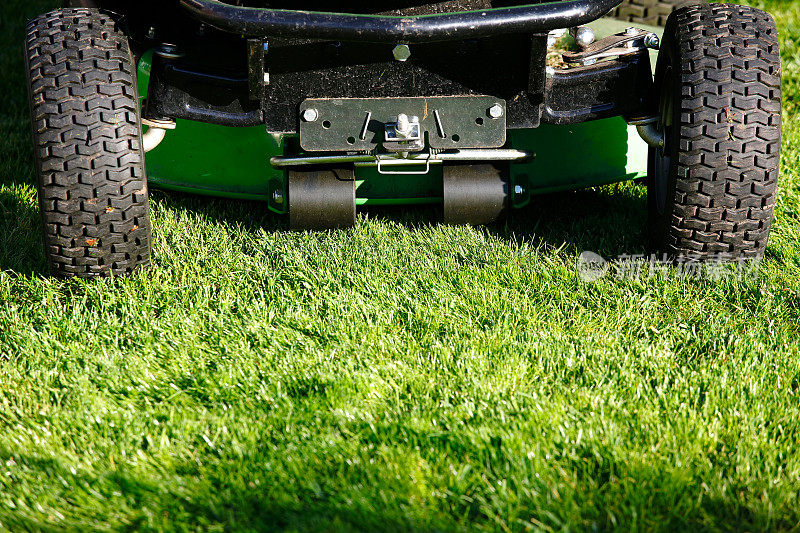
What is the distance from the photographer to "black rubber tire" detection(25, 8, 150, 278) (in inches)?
96.1

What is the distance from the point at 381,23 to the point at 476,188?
82cm

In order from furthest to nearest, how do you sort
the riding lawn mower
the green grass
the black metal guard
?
1. the riding lawn mower
2. the black metal guard
3. the green grass

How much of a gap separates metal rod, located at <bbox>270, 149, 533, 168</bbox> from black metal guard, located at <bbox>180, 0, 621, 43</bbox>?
0.46m

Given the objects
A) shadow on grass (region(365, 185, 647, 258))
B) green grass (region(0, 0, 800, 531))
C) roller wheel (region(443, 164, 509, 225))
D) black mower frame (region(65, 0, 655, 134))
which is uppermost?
black mower frame (region(65, 0, 655, 134))

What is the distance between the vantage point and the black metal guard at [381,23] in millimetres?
2334

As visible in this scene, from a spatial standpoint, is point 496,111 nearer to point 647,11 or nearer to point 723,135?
point 723,135

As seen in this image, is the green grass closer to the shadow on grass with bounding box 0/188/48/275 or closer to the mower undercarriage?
→ the shadow on grass with bounding box 0/188/48/275

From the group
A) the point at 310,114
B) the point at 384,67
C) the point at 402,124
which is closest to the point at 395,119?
the point at 402,124

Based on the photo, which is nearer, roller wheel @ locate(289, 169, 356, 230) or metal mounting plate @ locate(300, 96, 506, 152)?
metal mounting plate @ locate(300, 96, 506, 152)

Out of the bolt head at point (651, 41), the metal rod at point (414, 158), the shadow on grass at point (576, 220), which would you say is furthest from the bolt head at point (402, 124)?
the bolt head at point (651, 41)

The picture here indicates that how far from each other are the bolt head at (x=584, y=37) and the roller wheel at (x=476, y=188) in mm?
538

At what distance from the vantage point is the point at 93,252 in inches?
100

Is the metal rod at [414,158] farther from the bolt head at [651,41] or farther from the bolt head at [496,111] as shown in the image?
the bolt head at [651,41]

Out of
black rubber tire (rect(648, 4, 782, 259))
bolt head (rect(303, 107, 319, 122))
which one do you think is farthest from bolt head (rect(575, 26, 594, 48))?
bolt head (rect(303, 107, 319, 122))
